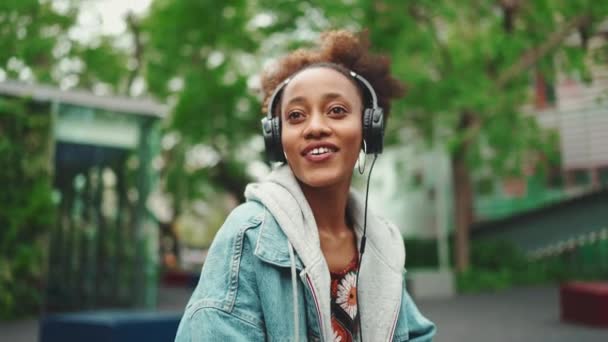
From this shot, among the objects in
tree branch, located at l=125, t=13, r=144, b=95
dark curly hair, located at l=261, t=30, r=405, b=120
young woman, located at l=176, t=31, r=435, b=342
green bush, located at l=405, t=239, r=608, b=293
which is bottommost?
green bush, located at l=405, t=239, r=608, b=293

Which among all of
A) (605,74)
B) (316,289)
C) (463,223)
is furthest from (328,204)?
(463,223)

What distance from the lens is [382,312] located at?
173 cm

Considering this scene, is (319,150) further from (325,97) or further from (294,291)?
(294,291)

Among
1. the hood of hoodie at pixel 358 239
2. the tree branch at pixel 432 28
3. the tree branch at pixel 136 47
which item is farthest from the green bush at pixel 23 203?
the hood of hoodie at pixel 358 239

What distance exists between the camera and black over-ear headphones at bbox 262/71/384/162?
1818mm

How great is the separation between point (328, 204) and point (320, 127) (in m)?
0.26

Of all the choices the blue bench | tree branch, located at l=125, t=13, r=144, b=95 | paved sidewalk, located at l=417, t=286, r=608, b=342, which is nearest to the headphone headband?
the blue bench

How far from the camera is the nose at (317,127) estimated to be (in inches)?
66.8

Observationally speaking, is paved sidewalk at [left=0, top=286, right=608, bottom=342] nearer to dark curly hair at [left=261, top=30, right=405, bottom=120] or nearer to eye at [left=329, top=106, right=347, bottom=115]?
dark curly hair at [left=261, top=30, right=405, bottom=120]

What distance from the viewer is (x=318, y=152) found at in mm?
1705

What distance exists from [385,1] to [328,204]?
33.5 feet

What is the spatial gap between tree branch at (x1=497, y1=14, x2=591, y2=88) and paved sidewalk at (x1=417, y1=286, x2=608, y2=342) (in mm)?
4712

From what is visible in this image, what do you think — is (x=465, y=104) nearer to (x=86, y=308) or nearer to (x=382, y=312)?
(x=86, y=308)

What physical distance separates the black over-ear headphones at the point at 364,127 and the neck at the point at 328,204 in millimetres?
144
